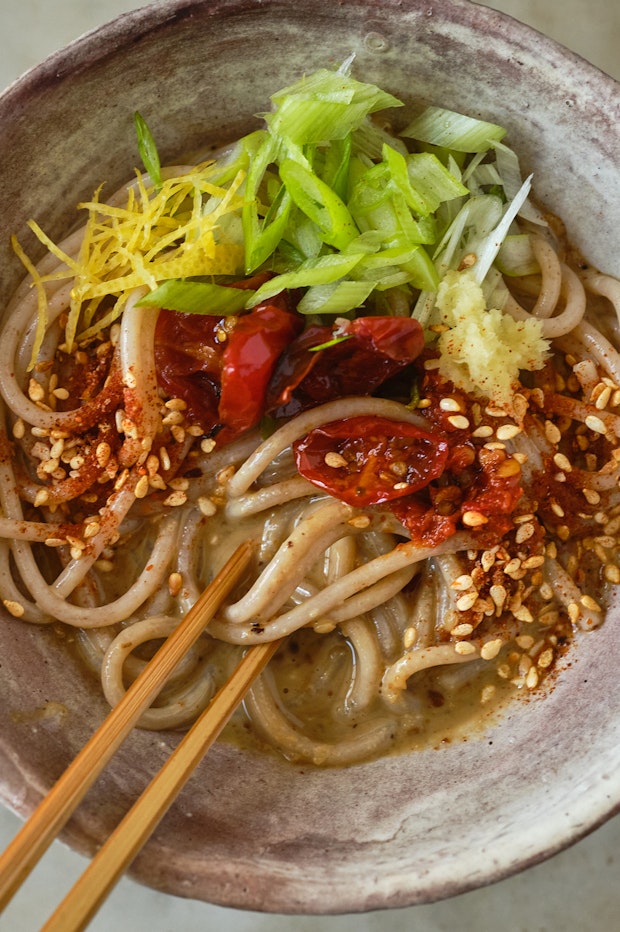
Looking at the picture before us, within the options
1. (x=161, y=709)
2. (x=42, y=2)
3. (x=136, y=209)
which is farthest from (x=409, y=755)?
(x=42, y=2)

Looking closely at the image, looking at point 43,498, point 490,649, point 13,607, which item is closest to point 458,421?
point 490,649

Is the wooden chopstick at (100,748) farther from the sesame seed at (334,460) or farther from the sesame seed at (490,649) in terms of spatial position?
the sesame seed at (490,649)

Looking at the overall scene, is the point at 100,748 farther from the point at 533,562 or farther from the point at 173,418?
the point at 533,562

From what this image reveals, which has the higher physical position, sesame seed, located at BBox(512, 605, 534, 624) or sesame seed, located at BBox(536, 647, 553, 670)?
sesame seed, located at BBox(512, 605, 534, 624)

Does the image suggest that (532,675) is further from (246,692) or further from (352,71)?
(352,71)

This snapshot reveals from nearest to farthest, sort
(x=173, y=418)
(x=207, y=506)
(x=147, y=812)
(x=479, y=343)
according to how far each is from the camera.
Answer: (x=147, y=812) < (x=479, y=343) < (x=173, y=418) < (x=207, y=506)

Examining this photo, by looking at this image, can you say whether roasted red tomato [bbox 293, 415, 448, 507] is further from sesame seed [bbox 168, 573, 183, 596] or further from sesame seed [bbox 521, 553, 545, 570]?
sesame seed [bbox 168, 573, 183, 596]

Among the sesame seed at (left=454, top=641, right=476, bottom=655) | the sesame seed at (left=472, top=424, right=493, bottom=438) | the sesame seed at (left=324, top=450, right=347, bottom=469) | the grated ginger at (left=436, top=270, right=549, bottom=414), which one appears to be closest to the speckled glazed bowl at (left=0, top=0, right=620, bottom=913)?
the sesame seed at (left=454, top=641, right=476, bottom=655)
